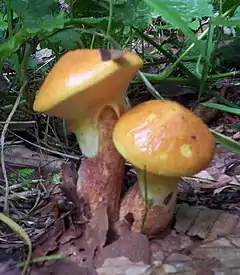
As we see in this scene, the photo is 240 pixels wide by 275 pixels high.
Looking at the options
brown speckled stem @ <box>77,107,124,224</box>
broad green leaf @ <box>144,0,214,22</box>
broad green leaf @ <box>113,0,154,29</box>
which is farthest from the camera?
broad green leaf @ <box>113,0,154,29</box>

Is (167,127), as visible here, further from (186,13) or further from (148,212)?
(186,13)

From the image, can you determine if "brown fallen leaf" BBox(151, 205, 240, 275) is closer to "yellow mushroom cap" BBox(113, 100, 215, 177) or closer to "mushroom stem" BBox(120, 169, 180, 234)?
"mushroom stem" BBox(120, 169, 180, 234)

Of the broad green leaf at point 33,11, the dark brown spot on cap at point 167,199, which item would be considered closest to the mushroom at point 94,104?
the dark brown spot on cap at point 167,199

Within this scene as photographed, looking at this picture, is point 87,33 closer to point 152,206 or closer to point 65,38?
point 65,38

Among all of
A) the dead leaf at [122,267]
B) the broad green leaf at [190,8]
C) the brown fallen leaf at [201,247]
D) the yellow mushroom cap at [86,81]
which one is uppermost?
the broad green leaf at [190,8]

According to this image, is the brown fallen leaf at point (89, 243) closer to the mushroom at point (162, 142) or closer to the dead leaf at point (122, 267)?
the dead leaf at point (122, 267)

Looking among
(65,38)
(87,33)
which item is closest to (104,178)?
(65,38)

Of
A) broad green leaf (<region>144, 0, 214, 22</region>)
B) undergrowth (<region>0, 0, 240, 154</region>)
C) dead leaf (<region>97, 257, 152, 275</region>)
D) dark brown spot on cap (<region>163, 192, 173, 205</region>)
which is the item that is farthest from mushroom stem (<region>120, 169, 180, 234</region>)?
broad green leaf (<region>144, 0, 214, 22</region>)
